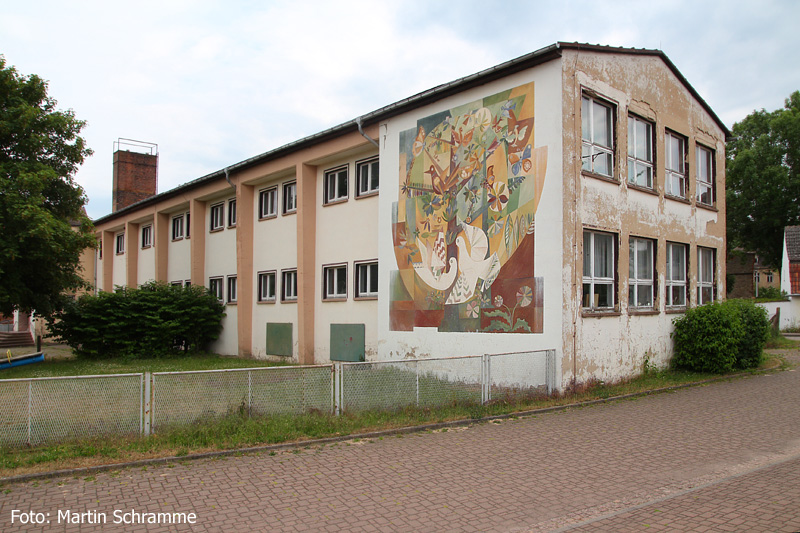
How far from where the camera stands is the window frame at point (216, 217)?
83.0 feet

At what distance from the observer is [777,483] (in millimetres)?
6281

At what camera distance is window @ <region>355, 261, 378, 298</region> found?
17.7 metres

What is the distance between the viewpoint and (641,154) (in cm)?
1503

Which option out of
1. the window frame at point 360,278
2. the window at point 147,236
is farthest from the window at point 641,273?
the window at point 147,236

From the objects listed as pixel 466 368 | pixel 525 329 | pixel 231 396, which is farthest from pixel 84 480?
pixel 525 329

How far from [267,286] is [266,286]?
0.26 ft

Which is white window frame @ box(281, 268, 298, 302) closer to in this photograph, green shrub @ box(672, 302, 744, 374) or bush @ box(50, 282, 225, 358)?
bush @ box(50, 282, 225, 358)

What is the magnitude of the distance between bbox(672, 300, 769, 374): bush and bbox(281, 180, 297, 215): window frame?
40.7 ft

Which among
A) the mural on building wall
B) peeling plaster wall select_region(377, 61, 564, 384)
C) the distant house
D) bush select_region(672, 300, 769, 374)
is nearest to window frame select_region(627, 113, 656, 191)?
peeling plaster wall select_region(377, 61, 564, 384)

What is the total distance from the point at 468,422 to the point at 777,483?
4373 millimetres

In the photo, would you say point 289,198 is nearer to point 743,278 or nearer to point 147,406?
point 147,406

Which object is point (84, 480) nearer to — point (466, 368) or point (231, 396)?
point (231, 396)

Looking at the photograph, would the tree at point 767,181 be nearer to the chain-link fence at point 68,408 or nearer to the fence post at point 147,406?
the fence post at point 147,406

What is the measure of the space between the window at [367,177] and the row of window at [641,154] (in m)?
6.52
